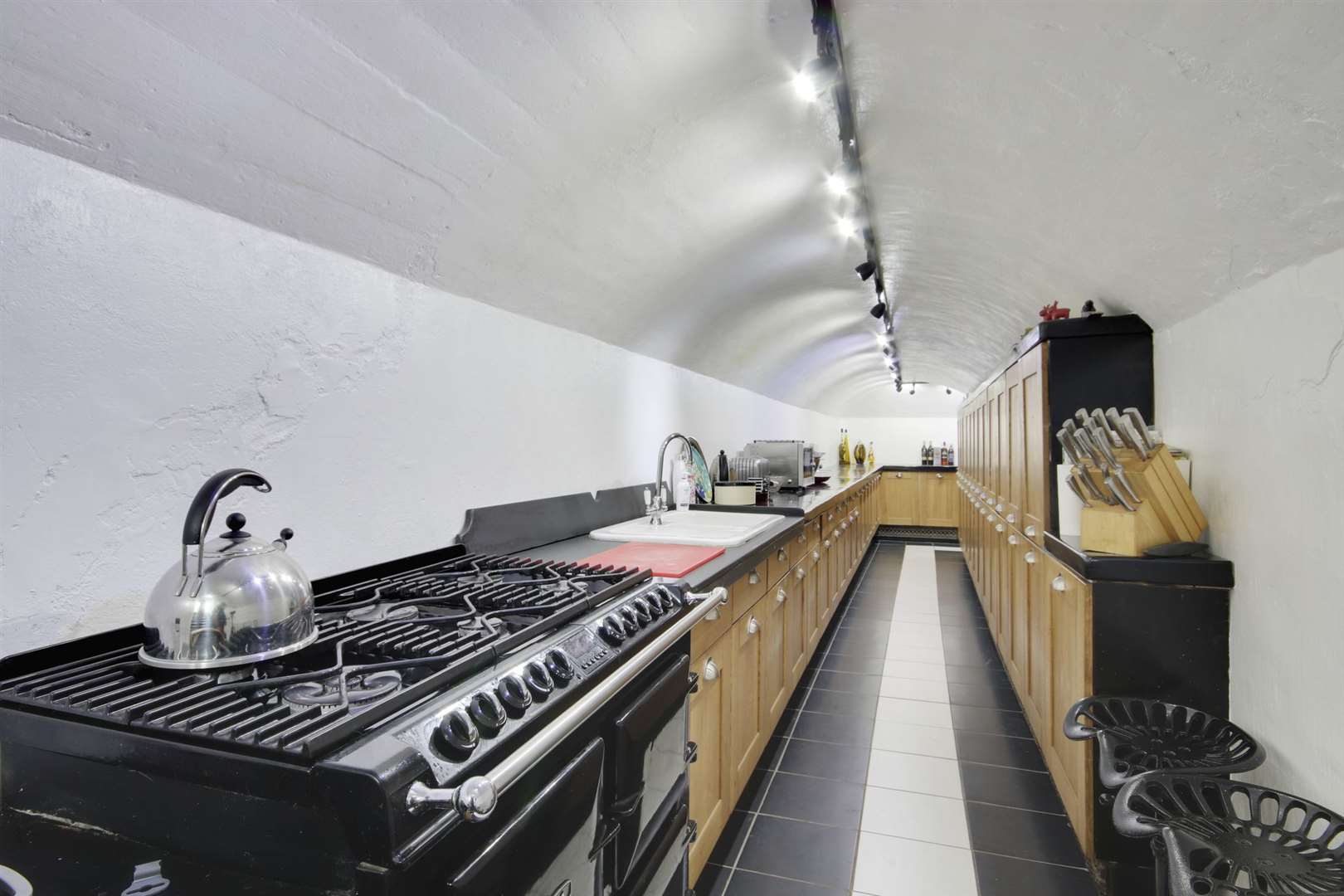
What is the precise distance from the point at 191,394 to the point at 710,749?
1.57 m

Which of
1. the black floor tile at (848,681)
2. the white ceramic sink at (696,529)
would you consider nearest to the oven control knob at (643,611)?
the white ceramic sink at (696,529)

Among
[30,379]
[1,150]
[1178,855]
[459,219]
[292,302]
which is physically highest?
[459,219]

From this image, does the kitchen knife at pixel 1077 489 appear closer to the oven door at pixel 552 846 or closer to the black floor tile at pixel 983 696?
the black floor tile at pixel 983 696

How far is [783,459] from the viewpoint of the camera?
5117 mm

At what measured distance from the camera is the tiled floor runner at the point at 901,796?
202cm

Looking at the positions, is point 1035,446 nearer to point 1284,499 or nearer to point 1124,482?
point 1124,482

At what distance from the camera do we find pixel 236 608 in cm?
97

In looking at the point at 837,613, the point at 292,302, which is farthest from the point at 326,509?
the point at 837,613

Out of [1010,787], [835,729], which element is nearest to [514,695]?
[1010,787]

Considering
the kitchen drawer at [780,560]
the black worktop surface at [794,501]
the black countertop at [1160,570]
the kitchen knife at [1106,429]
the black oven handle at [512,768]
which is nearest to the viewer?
the black oven handle at [512,768]

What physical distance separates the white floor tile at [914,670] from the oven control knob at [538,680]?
129 inches

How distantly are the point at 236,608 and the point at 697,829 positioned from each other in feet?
4.68

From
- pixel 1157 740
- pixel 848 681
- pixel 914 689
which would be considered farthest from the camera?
pixel 848 681

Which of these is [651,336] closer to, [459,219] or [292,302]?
[459,219]
